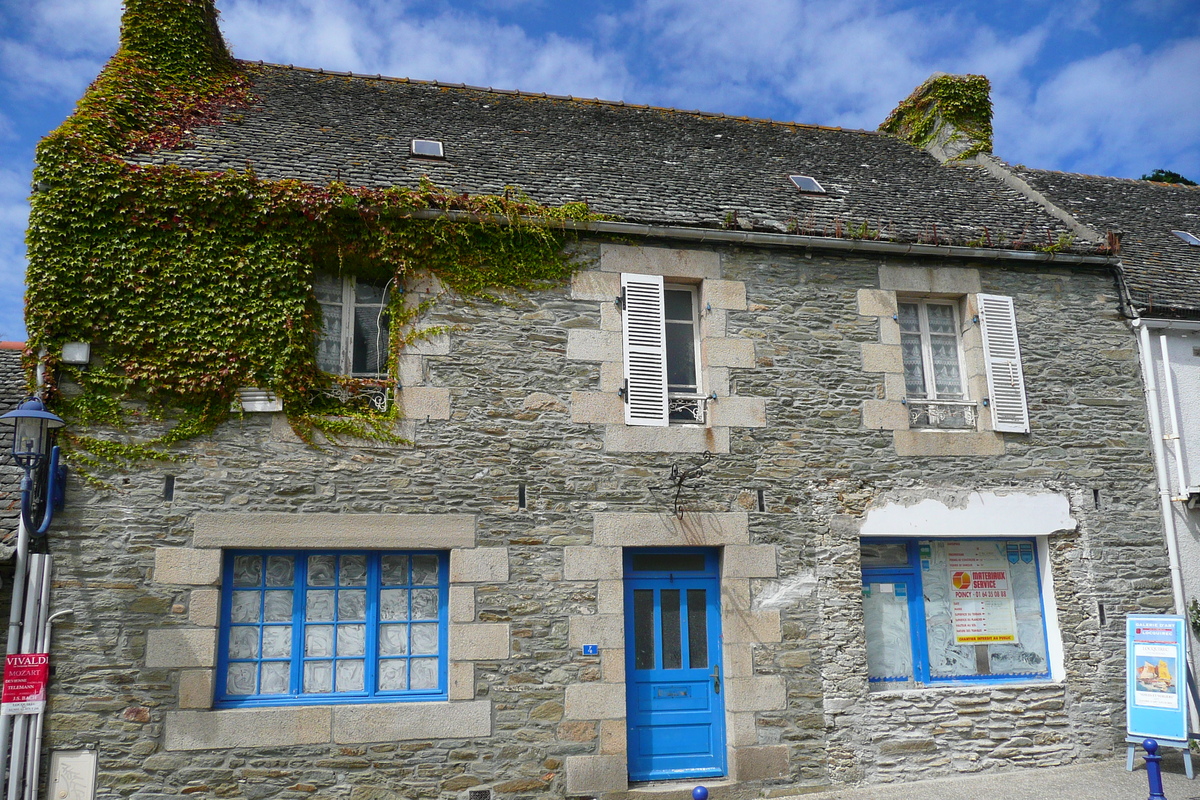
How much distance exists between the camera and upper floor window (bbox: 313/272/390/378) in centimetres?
698

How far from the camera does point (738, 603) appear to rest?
6.95 meters

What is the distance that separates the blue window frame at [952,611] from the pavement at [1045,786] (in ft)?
2.57

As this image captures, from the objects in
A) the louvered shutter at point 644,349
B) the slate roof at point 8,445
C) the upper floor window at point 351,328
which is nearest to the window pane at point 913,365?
the louvered shutter at point 644,349

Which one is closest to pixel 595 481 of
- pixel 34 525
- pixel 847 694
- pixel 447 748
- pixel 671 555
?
pixel 671 555

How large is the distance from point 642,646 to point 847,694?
5.69ft

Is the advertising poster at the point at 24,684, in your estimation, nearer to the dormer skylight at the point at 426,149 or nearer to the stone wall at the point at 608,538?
the stone wall at the point at 608,538

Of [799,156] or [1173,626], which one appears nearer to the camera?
[1173,626]

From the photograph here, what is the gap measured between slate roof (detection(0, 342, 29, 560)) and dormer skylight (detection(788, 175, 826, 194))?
290 inches

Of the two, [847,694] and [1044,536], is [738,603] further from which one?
[1044,536]

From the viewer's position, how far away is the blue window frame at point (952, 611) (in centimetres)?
739

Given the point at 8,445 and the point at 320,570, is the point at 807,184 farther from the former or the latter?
the point at 8,445

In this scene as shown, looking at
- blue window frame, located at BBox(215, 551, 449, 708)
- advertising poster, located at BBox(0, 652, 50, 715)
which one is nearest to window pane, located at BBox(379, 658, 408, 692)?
blue window frame, located at BBox(215, 551, 449, 708)

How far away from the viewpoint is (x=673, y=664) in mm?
6977

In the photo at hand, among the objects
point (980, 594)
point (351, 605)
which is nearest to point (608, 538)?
point (351, 605)
